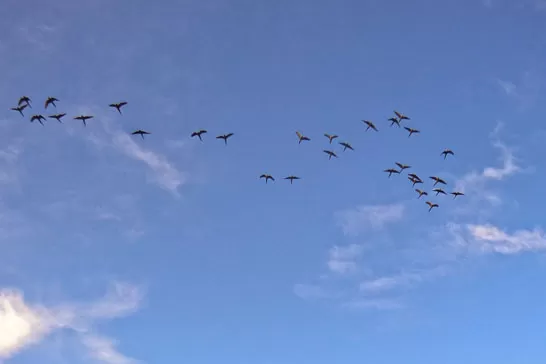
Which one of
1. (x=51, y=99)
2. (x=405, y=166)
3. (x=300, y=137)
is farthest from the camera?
(x=405, y=166)

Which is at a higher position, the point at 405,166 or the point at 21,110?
the point at 405,166

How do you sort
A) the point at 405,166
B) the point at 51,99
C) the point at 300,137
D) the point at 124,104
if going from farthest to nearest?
the point at 405,166
the point at 300,137
the point at 124,104
the point at 51,99

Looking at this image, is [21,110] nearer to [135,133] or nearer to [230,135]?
[135,133]

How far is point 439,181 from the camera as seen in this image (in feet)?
477

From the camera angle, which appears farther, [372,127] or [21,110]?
[372,127]

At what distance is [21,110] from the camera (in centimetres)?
12006

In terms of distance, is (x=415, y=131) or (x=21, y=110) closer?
(x=21, y=110)

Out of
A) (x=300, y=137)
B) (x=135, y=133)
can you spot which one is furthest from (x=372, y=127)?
(x=135, y=133)

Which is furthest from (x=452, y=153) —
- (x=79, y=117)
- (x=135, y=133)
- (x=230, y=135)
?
(x=79, y=117)

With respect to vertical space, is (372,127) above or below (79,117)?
above

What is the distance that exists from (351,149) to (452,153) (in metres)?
23.3

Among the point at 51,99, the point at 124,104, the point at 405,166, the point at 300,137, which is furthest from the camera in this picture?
the point at 405,166

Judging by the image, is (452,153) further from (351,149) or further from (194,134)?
(194,134)

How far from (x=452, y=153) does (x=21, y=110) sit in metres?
93.1
